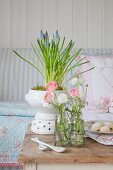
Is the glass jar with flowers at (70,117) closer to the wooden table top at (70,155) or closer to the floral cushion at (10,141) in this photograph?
the wooden table top at (70,155)

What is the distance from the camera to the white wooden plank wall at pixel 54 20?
309cm

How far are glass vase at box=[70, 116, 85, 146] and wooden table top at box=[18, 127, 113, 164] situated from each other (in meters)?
0.03

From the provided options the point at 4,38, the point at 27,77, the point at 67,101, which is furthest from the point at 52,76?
the point at 4,38

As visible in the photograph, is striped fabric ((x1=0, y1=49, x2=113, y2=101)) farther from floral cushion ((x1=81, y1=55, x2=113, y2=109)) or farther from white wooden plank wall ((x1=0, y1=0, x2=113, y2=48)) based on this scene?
floral cushion ((x1=81, y1=55, x2=113, y2=109))

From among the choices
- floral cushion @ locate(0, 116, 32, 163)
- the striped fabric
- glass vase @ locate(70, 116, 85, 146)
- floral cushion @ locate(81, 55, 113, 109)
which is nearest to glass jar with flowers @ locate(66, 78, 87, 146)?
glass vase @ locate(70, 116, 85, 146)

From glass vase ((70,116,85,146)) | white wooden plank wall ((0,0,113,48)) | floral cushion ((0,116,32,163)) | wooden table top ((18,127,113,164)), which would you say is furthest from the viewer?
white wooden plank wall ((0,0,113,48))

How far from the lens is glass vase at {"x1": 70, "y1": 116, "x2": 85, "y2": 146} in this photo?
1255 mm

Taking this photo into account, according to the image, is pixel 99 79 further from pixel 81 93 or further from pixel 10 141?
pixel 81 93

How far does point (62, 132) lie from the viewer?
1.28 metres

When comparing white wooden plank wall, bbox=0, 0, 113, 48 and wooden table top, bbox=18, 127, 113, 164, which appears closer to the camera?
wooden table top, bbox=18, 127, 113, 164

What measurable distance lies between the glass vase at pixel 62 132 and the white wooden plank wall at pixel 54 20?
6.19ft

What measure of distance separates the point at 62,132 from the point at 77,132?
57mm

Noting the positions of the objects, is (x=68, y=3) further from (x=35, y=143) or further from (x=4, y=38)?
(x=35, y=143)

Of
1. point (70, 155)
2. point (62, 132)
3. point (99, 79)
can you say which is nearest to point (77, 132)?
point (62, 132)
